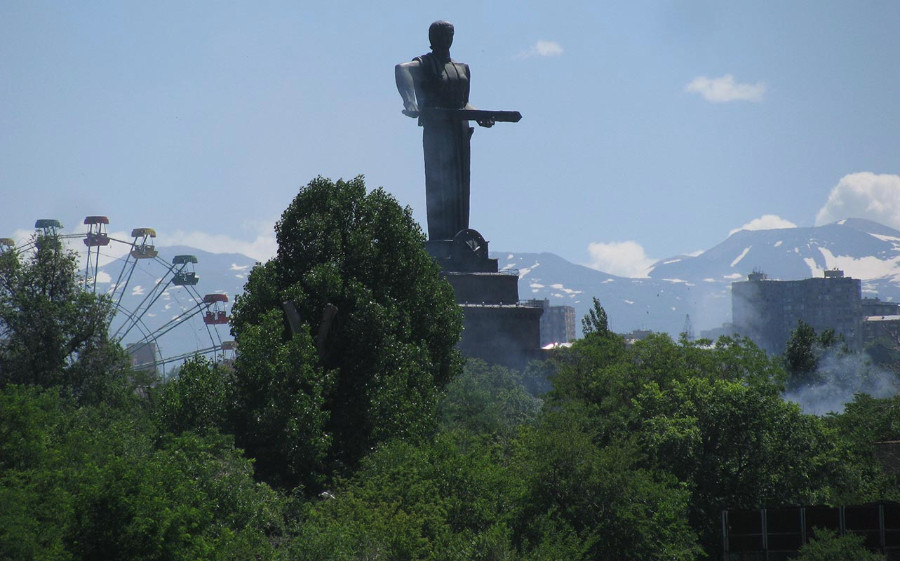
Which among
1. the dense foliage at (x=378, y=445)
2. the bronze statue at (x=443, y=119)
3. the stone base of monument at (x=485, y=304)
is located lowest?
the dense foliage at (x=378, y=445)

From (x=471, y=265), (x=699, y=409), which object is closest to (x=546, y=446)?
(x=699, y=409)

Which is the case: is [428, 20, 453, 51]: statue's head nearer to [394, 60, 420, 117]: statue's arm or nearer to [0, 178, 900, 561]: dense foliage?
[394, 60, 420, 117]: statue's arm

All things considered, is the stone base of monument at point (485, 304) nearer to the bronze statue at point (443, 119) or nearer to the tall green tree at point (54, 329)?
the bronze statue at point (443, 119)

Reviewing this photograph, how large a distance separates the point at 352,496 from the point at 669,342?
1738cm

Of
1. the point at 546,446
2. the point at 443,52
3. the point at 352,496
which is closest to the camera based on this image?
the point at 352,496

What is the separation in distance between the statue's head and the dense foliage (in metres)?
31.2

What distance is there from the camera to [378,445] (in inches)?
1378

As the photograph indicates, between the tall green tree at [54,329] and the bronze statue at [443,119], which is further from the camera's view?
the bronze statue at [443,119]

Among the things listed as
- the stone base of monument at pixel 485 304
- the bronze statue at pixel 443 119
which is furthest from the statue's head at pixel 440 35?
the stone base of monument at pixel 485 304

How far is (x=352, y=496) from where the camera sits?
3006 cm

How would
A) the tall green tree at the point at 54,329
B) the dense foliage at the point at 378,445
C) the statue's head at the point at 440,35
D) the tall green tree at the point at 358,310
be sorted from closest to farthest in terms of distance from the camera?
the dense foliage at the point at 378,445
the tall green tree at the point at 358,310
the tall green tree at the point at 54,329
the statue's head at the point at 440,35

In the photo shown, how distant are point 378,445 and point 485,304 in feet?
136

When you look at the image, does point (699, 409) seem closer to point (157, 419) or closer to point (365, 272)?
point (365, 272)

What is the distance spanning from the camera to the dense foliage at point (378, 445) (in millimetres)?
26203
